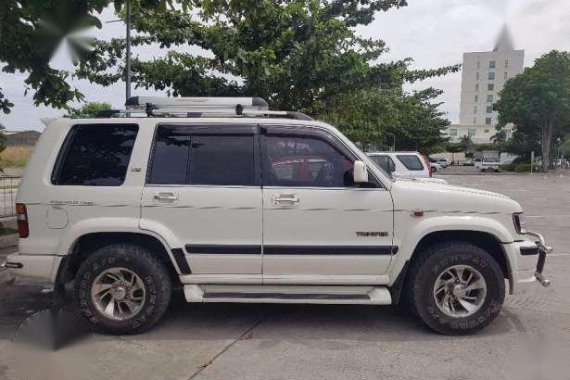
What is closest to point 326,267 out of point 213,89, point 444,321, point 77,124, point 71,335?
point 444,321

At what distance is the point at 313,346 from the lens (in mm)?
4379

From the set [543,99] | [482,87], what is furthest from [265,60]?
[482,87]

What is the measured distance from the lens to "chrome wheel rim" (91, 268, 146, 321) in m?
4.59

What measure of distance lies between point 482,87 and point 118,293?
121573 millimetres

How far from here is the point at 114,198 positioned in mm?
4570

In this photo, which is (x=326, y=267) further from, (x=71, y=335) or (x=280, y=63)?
(x=280, y=63)

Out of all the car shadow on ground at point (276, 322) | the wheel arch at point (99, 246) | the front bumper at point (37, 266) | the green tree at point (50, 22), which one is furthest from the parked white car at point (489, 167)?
the front bumper at point (37, 266)

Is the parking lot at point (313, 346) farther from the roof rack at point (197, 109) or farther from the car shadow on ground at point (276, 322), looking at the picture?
the roof rack at point (197, 109)

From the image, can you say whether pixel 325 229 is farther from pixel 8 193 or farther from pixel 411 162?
pixel 8 193

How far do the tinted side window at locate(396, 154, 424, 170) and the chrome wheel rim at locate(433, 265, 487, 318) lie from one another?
985 centimetres

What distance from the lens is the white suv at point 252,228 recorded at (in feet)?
14.9

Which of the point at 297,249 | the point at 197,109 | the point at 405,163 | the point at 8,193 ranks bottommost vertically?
the point at 8,193

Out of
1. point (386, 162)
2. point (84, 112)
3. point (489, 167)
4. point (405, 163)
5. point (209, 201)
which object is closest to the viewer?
point (209, 201)

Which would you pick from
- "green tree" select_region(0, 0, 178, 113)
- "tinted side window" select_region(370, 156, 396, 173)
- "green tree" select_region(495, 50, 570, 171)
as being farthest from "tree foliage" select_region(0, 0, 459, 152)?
"green tree" select_region(495, 50, 570, 171)
